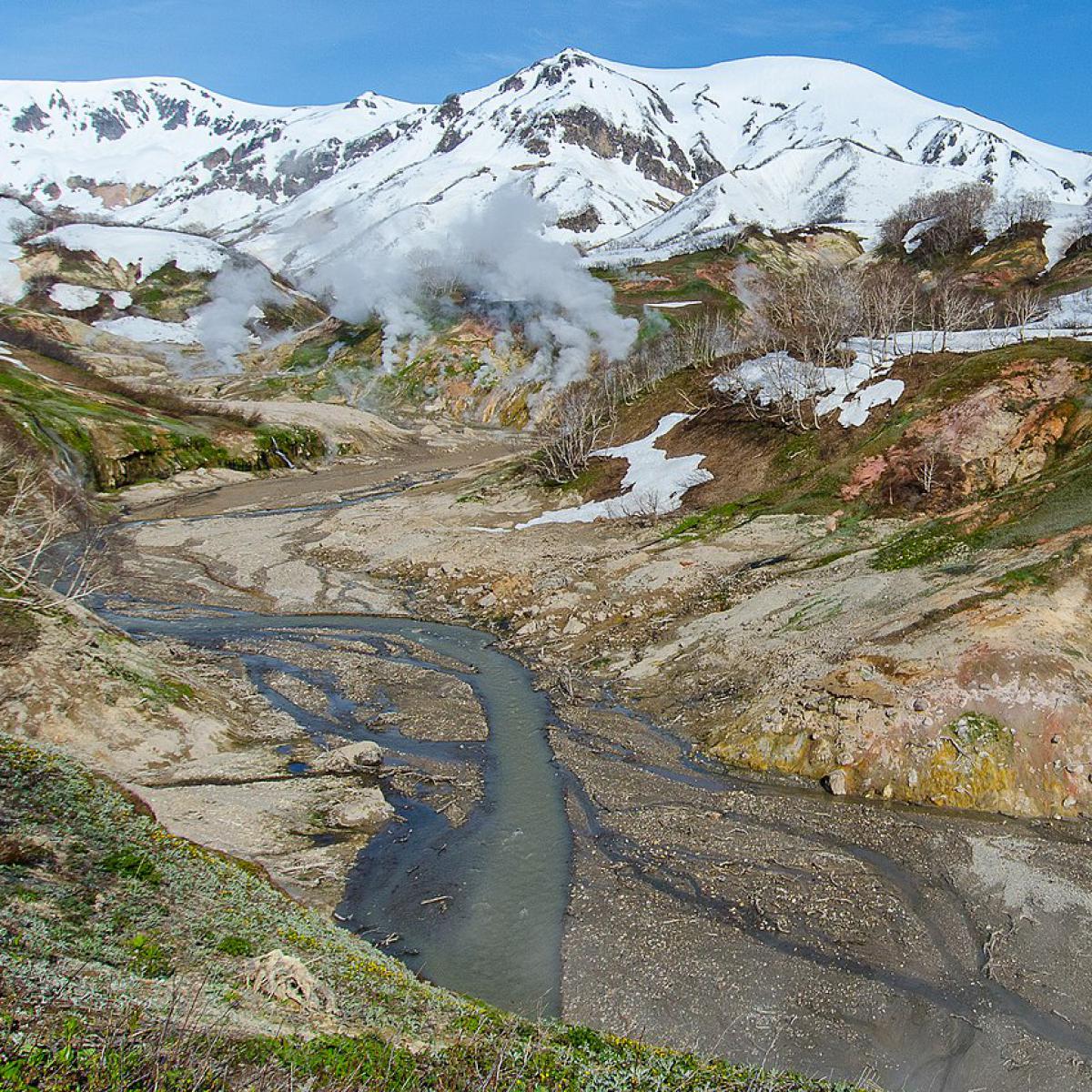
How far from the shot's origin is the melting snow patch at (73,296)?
13925 centimetres

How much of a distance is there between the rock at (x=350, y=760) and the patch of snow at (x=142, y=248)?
15182cm

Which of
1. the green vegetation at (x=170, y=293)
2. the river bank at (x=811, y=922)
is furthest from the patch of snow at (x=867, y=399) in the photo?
the green vegetation at (x=170, y=293)

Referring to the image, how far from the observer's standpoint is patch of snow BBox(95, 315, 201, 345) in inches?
5359

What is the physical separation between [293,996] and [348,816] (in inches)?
423

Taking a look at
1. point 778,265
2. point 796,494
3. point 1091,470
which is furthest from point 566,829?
point 778,265

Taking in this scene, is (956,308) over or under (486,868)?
over

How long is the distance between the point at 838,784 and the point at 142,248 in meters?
169

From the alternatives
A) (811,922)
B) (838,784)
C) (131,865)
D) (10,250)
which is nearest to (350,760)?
(131,865)

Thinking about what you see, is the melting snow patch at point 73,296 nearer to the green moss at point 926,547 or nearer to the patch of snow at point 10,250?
the patch of snow at point 10,250

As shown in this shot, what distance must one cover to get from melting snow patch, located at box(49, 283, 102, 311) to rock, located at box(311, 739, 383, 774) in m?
142

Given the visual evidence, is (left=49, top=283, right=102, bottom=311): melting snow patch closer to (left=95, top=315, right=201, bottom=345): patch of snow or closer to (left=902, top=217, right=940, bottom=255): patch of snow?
(left=95, top=315, right=201, bottom=345): patch of snow

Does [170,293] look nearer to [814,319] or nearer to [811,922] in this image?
[814,319]

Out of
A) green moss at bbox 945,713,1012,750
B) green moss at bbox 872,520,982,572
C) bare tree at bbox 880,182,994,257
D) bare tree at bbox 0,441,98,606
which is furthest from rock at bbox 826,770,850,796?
bare tree at bbox 880,182,994,257

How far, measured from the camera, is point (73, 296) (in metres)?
141
